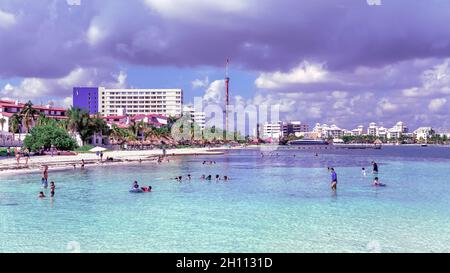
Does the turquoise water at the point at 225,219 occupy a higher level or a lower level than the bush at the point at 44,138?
lower

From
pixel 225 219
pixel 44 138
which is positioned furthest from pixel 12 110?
pixel 225 219

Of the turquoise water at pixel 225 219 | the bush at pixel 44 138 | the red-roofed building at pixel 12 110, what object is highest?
the red-roofed building at pixel 12 110

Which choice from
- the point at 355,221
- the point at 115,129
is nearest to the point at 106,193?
the point at 355,221

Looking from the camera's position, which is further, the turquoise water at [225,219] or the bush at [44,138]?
the bush at [44,138]

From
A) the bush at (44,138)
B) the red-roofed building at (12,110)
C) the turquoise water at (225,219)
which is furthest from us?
the red-roofed building at (12,110)

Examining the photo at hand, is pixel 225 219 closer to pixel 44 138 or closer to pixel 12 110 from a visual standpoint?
pixel 44 138

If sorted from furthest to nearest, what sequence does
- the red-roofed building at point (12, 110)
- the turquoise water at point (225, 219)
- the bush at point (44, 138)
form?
the red-roofed building at point (12, 110) < the bush at point (44, 138) < the turquoise water at point (225, 219)

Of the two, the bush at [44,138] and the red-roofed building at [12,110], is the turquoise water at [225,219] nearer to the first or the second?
the bush at [44,138]

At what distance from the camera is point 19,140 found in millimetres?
89375

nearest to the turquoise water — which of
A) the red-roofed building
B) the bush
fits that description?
the bush

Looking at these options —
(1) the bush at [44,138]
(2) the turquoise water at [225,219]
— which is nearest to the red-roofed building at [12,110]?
(1) the bush at [44,138]

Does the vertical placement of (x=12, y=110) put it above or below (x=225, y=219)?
above
